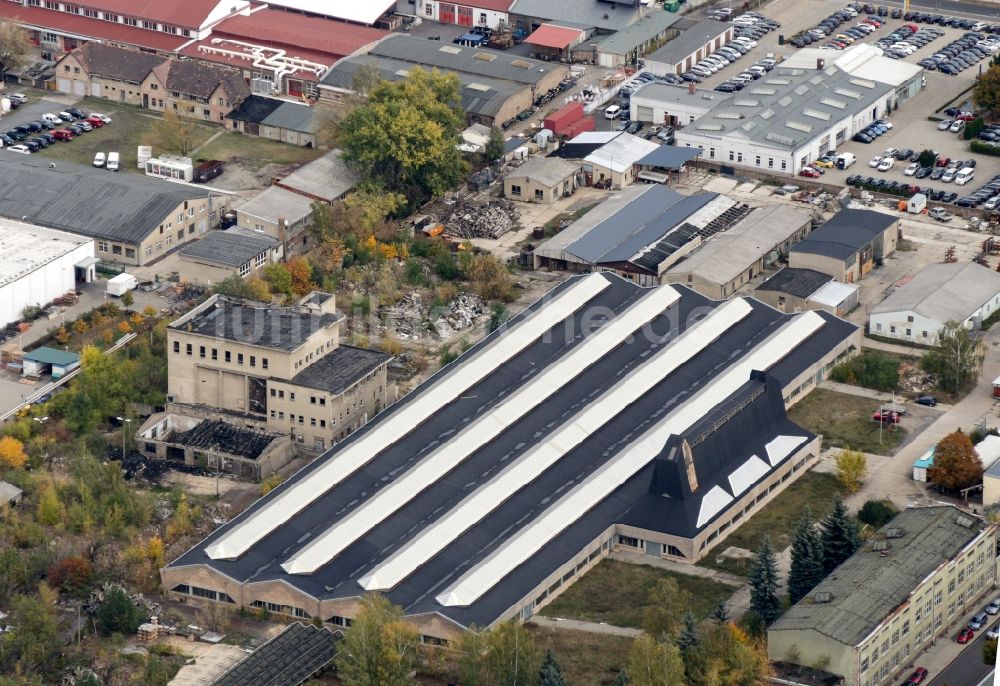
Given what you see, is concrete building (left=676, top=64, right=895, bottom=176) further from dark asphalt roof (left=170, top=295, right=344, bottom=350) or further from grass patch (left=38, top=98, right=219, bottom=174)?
dark asphalt roof (left=170, top=295, right=344, bottom=350)

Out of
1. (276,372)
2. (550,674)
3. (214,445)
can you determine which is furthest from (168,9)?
(550,674)

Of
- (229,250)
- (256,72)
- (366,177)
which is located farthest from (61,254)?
(256,72)

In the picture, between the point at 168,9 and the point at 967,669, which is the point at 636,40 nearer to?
the point at 168,9

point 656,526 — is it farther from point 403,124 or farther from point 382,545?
point 403,124

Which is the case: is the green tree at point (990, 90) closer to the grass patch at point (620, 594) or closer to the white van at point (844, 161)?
the white van at point (844, 161)

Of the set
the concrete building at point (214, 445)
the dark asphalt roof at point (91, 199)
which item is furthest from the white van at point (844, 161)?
the concrete building at point (214, 445)

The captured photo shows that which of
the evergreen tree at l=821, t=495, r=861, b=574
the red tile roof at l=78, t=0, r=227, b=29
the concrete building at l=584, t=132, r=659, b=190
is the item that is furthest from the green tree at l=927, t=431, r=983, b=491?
the red tile roof at l=78, t=0, r=227, b=29

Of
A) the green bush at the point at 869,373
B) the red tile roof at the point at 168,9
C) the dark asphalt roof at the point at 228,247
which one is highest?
the red tile roof at the point at 168,9

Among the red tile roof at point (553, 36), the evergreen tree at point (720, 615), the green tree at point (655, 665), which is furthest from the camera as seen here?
the red tile roof at point (553, 36)
